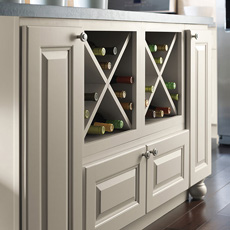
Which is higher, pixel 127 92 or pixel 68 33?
pixel 68 33

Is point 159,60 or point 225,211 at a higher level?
point 159,60

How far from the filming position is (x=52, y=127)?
1.80 metres

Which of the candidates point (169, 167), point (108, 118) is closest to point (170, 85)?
point (169, 167)

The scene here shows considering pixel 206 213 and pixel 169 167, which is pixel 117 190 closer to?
pixel 169 167

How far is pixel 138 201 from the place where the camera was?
2.44 meters

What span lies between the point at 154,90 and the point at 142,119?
209 mm

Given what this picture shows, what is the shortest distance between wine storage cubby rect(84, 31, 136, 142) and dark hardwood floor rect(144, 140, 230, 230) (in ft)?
1.86

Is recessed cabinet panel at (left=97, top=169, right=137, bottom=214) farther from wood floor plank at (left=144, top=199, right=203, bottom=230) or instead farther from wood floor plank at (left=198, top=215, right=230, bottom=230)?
wood floor plank at (left=198, top=215, right=230, bottom=230)

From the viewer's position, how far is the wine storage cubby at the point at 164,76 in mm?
2699

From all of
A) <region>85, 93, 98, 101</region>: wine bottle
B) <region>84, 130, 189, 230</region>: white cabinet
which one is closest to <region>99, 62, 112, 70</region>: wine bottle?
<region>85, 93, 98, 101</region>: wine bottle

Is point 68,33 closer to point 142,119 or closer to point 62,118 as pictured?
point 62,118

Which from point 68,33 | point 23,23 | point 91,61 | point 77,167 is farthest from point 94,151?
point 23,23

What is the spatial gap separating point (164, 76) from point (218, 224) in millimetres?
800

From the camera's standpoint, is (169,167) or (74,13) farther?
(169,167)
